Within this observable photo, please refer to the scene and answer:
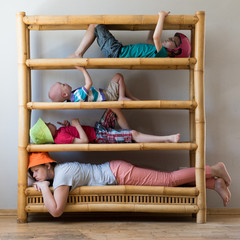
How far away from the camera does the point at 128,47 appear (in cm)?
217

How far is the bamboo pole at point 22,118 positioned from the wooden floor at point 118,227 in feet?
0.47

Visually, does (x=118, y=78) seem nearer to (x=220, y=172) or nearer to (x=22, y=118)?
(x=22, y=118)

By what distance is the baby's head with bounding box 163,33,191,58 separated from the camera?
7.08 feet

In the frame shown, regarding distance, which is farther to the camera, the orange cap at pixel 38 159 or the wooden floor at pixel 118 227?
the orange cap at pixel 38 159

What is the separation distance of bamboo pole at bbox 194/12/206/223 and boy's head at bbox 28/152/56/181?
0.81 meters

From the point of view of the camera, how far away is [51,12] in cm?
237

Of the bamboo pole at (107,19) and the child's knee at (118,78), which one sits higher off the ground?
the bamboo pole at (107,19)

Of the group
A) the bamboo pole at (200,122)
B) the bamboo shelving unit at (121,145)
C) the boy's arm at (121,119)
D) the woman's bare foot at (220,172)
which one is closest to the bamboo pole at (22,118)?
the bamboo shelving unit at (121,145)

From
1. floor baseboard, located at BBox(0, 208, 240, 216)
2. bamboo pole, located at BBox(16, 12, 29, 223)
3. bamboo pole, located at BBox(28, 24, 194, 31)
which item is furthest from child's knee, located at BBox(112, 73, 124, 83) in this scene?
floor baseboard, located at BBox(0, 208, 240, 216)

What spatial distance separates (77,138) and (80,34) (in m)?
0.70

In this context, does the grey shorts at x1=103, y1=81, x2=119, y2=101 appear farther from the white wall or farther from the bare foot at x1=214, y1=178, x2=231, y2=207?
the bare foot at x1=214, y1=178, x2=231, y2=207

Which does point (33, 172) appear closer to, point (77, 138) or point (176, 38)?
point (77, 138)

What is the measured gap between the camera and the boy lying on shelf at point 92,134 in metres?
2.09

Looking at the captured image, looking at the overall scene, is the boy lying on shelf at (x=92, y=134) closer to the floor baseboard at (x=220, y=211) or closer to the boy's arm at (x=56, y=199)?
the boy's arm at (x=56, y=199)
